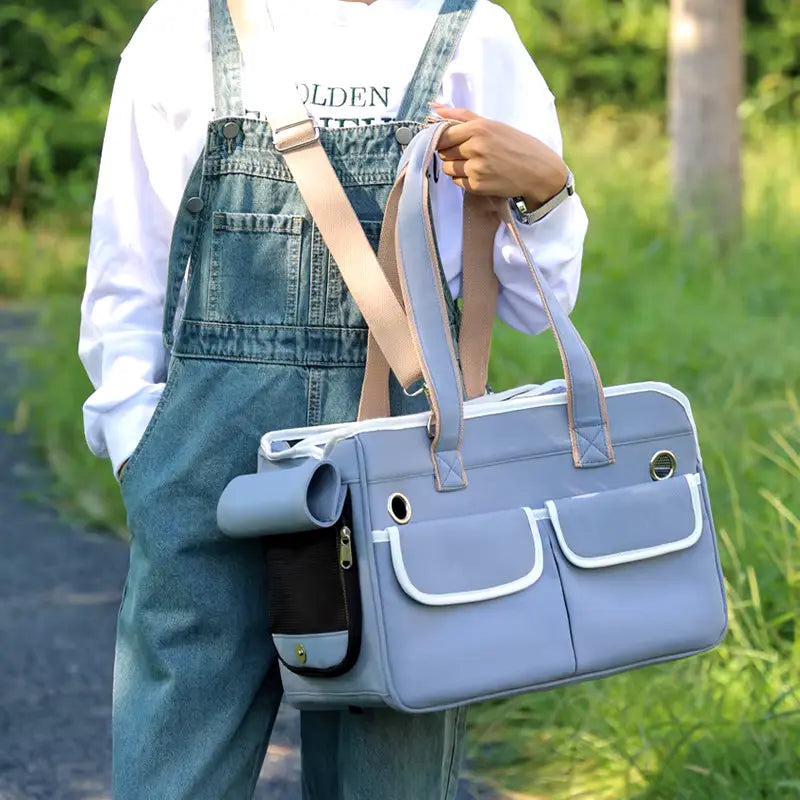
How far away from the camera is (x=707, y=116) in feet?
25.3

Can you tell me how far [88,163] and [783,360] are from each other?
7.85 meters

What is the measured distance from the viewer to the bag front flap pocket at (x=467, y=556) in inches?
64.7

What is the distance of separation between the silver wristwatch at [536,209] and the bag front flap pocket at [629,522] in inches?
14.1

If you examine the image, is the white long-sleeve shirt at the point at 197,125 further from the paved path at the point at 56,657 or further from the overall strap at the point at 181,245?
the paved path at the point at 56,657

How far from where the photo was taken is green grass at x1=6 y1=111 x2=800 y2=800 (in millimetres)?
3037

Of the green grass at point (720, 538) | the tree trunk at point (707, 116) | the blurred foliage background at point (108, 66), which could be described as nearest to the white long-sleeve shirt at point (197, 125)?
the green grass at point (720, 538)

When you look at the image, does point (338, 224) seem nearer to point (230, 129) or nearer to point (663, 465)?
point (230, 129)

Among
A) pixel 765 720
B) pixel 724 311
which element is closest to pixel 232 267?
pixel 765 720

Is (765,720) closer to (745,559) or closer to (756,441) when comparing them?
(745,559)

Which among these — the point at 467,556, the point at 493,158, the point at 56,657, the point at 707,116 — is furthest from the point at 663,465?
the point at 707,116

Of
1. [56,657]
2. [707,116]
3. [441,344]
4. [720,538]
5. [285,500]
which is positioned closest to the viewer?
[285,500]

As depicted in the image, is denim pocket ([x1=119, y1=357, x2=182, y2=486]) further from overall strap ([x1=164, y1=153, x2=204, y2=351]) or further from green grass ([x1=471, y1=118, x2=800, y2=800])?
green grass ([x1=471, y1=118, x2=800, y2=800])

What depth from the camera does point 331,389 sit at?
183 centimetres

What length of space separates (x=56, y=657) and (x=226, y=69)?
2707mm
